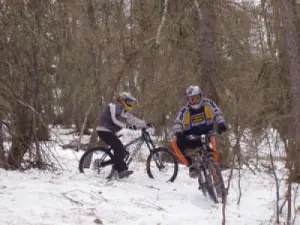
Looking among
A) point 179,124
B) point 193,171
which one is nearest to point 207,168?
point 193,171

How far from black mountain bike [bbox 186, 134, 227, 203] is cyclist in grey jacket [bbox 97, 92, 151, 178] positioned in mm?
1621

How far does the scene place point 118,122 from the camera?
26.4 ft

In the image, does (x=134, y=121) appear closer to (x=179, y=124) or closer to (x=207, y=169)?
(x=179, y=124)

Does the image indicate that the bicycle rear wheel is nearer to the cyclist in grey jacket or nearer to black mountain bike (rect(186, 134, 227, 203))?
the cyclist in grey jacket

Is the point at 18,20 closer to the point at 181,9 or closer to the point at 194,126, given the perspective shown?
the point at 194,126

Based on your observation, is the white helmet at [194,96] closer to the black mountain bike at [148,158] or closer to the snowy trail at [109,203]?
the snowy trail at [109,203]

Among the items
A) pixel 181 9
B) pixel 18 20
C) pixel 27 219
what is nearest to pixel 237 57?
pixel 181 9

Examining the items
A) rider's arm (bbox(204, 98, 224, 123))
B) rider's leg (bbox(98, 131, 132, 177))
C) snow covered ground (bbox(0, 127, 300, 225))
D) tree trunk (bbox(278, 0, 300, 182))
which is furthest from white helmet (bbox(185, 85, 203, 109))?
rider's leg (bbox(98, 131, 132, 177))

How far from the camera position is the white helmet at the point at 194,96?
6.87 meters

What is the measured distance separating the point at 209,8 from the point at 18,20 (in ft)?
15.1

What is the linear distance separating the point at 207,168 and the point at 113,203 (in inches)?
60.4

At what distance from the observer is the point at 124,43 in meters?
9.97

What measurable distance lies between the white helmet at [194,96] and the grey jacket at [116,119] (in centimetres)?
153

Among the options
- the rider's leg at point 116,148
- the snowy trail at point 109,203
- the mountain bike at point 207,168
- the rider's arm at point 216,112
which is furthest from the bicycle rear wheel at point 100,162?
the rider's arm at point 216,112
